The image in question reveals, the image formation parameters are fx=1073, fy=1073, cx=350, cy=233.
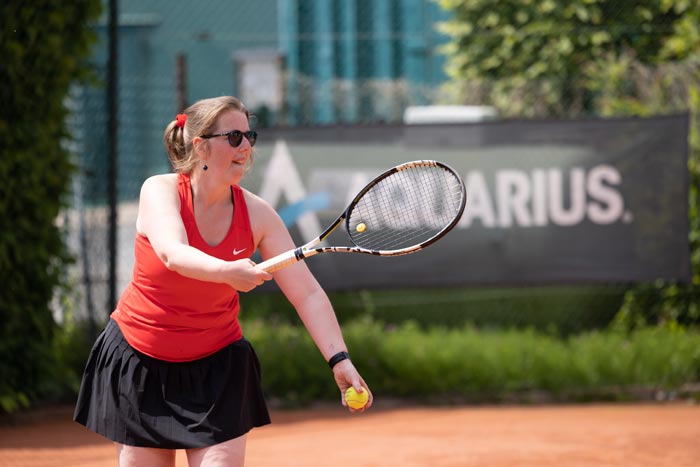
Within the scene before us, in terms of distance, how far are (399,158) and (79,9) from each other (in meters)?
2.32

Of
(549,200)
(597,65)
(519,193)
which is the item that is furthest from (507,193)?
(597,65)

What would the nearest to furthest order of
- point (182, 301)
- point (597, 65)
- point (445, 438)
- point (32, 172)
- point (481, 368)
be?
point (182, 301) < point (445, 438) < point (32, 172) < point (481, 368) < point (597, 65)

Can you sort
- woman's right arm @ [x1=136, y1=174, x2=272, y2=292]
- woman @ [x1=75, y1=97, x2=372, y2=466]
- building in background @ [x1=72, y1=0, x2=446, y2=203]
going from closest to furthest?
woman's right arm @ [x1=136, y1=174, x2=272, y2=292], woman @ [x1=75, y1=97, x2=372, y2=466], building in background @ [x1=72, y1=0, x2=446, y2=203]

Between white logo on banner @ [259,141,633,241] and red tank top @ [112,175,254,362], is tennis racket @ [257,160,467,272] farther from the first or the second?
white logo on banner @ [259,141,633,241]

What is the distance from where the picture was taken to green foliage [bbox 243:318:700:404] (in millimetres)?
7449

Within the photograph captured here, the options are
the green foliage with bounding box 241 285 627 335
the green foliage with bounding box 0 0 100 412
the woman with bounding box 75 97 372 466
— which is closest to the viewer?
the woman with bounding box 75 97 372 466

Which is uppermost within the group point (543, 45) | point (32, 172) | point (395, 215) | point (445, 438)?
point (543, 45)

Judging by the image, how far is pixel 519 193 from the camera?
7418mm

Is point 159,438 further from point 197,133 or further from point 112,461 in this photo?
point 112,461

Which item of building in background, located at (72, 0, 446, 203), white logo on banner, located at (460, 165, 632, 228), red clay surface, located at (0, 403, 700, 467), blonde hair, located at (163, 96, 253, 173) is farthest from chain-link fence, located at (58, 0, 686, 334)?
blonde hair, located at (163, 96, 253, 173)

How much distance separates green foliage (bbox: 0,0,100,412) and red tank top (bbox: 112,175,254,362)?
3.51 metres

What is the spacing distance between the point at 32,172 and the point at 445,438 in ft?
A: 9.60

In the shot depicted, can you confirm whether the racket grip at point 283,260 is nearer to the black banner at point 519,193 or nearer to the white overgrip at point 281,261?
the white overgrip at point 281,261

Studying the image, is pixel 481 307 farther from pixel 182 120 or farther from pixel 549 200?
pixel 182 120
